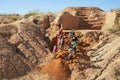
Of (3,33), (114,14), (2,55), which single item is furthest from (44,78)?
(114,14)

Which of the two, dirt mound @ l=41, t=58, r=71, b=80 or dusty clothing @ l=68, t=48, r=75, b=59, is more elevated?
dusty clothing @ l=68, t=48, r=75, b=59

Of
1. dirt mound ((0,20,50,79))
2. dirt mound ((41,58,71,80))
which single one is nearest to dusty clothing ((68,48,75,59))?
dirt mound ((41,58,71,80))

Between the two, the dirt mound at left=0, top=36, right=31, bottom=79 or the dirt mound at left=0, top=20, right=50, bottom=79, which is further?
the dirt mound at left=0, top=20, right=50, bottom=79

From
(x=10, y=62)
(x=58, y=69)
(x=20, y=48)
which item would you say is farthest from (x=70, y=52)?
(x=20, y=48)

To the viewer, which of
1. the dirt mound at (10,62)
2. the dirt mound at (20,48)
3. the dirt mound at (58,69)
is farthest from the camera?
the dirt mound at (20,48)

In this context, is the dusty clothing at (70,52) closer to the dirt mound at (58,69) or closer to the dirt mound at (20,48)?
the dirt mound at (58,69)

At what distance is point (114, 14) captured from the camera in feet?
66.8

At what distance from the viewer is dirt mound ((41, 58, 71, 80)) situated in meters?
14.5

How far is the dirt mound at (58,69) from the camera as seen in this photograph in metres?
Result: 14.5

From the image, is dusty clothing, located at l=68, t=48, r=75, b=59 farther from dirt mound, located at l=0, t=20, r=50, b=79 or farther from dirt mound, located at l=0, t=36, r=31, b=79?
dirt mound, located at l=0, t=36, r=31, b=79

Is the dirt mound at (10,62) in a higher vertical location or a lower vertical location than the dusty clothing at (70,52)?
lower

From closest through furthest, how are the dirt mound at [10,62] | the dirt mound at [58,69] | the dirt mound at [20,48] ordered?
the dirt mound at [58,69]
the dirt mound at [10,62]
the dirt mound at [20,48]

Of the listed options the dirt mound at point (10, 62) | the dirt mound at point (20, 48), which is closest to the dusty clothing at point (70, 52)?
the dirt mound at point (20, 48)

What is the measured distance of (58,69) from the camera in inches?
579
